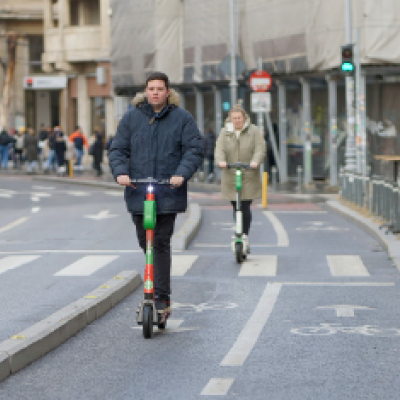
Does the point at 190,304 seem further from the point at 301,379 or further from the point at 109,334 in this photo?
the point at 301,379

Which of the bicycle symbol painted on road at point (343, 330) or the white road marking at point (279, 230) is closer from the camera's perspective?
the bicycle symbol painted on road at point (343, 330)

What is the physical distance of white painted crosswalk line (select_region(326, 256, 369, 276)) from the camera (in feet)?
44.0

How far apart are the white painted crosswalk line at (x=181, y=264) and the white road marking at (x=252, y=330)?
1.81 metres

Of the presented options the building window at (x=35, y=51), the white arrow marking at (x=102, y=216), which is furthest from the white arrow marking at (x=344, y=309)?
the building window at (x=35, y=51)

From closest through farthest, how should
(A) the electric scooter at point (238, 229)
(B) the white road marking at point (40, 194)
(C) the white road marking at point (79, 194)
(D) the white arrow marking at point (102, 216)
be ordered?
1. (A) the electric scooter at point (238, 229)
2. (D) the white arrow marking at point (102, 216)
3. (B) the white road marking at point (40, 194)
4. (C) the white road marking at point (79, 194)

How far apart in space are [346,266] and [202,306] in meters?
4.04

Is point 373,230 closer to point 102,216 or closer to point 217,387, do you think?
point 102,216

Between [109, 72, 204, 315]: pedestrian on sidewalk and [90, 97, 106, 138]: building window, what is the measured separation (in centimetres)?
5069

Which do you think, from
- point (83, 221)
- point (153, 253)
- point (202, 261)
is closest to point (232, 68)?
point (83, 221)

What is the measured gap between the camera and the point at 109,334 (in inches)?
349

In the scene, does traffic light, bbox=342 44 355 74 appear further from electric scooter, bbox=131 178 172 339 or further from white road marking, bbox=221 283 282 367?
electric scooter, bbox=131 178 172 339

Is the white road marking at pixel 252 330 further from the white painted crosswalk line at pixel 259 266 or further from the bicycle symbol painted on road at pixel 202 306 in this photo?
the white painted crosswalk line at pixel 259 266

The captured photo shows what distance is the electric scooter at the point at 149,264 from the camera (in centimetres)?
860

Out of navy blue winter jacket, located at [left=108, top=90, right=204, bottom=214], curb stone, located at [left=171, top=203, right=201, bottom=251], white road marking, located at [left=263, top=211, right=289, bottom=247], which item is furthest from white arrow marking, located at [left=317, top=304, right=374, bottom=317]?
white road marking, located at [left=263, top=211, right=289, bottom=247]
